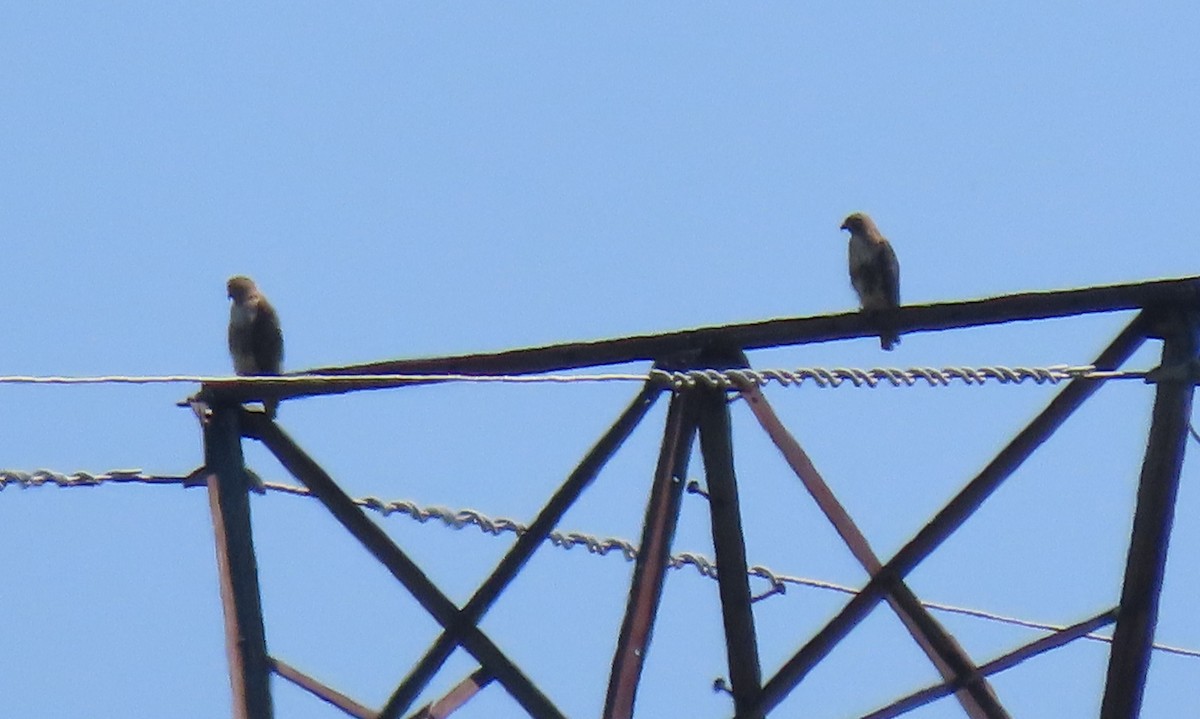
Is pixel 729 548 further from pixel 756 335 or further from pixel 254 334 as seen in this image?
pixel 254 334

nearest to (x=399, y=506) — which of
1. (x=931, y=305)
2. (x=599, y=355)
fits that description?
(x=599, y=355)

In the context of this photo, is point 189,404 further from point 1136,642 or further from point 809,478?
point 1136,642

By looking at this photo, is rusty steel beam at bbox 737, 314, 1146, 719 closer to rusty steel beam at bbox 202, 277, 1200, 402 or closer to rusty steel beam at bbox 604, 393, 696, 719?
rusty steel beam at bbox 202, 277, 1200, 402

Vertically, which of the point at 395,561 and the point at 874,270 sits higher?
the point at 874,270

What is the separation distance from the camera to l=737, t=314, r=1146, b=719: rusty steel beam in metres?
7.16

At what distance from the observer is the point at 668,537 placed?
7059mm

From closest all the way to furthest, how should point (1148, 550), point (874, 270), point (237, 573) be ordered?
point (1148, 550) → point (237, 573) → point (874, 270)

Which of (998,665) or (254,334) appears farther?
(254,334)

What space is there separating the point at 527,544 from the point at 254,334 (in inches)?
197

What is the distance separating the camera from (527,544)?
7547mm

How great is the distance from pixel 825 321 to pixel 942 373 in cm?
47

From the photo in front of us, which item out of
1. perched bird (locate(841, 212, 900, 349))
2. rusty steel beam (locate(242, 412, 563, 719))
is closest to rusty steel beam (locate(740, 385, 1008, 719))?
rusty steel beam (locate(242, 412, 563, 719))

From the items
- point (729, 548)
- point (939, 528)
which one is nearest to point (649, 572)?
point (729, 548)

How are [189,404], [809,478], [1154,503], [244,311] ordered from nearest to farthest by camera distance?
[1154,503] → [809,478] → [189,404] → [244,311]
